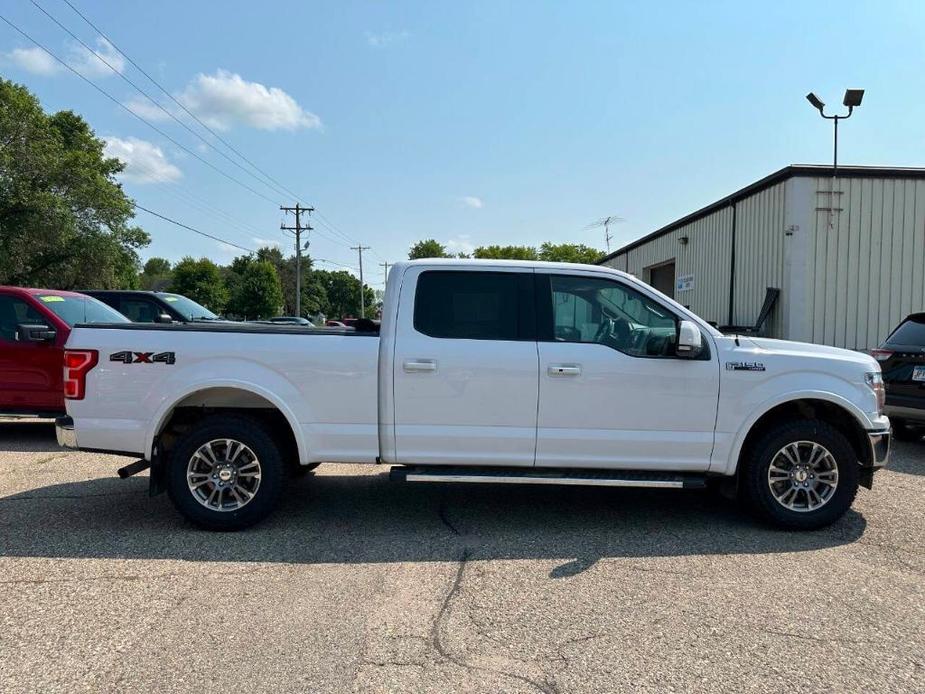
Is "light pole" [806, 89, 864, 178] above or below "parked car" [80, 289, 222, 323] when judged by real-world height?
above

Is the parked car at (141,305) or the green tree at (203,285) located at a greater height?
the green tree at (203,285)

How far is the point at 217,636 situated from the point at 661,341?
3.49 m

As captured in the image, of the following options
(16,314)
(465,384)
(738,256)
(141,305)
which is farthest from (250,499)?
(738,256)

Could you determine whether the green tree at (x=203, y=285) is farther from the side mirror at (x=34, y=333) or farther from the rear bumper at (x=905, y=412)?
the rear bumper at (x=905, y=412)

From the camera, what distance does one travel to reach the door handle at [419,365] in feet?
15.9

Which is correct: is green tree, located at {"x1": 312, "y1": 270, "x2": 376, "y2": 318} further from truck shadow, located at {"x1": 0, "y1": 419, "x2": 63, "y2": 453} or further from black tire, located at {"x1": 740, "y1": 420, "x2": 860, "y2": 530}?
black tire, located at {"x1": 740, "y1": 420, "x2": 860, "y2": 530}

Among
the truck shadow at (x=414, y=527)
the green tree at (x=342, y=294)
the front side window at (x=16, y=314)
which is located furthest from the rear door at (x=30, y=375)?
the green tree at (x=342, y=294)

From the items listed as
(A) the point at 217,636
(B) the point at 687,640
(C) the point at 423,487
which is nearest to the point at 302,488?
(C) the point at 423,487

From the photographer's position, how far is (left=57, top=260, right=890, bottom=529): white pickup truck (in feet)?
16.0

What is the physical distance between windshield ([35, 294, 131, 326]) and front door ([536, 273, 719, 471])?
6468 mm

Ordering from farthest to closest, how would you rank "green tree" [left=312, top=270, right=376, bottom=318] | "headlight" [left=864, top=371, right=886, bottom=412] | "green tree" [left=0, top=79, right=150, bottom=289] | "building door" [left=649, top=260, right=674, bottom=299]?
"green tree" [left=312, top=270, right=376, bottom=318] < "green tree" [left=0, top=79, right=150, bottom=289] < "building door" [left=649, top=260, right=674, bottom=299] < "headlight" [left=864, top=371, right=886, bottom=412]

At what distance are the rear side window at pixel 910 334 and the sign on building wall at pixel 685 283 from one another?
10091 millimetres

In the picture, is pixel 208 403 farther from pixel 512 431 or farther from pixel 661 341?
pixel 661 341

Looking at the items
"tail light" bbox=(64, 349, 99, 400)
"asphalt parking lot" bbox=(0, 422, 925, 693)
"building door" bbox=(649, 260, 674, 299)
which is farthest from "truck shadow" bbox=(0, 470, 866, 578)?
"building door" bbox=(649, 260, 674, 299)
